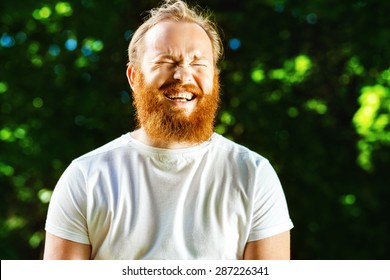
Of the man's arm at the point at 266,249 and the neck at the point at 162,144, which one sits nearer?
the man's arm at the point at 266,249

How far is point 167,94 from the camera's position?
1945mm

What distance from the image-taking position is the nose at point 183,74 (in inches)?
74.9

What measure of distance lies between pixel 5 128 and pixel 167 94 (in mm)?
2485

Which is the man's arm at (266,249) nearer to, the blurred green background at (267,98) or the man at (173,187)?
the man at (173,187)

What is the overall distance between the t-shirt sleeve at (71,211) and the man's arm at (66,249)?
0.6 inches

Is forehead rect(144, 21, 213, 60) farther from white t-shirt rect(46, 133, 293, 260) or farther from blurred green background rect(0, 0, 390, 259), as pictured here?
blurred green background rect(0, 0, 390, 259)

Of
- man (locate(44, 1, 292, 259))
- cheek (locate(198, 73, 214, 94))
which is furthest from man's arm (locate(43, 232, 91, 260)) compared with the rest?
cheek (locate(198, 73, 214, 94))

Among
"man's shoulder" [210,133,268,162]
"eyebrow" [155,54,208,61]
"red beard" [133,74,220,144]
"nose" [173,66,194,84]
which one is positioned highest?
"eyebrow" [155,54,208,61]

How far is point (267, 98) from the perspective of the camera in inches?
157

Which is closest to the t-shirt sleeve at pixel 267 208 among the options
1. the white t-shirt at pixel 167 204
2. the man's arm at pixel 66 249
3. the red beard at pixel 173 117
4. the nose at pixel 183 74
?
the white t-shirt at pixel 167 204

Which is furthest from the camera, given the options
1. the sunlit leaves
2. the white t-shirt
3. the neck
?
the sunlit leaves

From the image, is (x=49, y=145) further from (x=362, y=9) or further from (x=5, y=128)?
(x=362, y=9)

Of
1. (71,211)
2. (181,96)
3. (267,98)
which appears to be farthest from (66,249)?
(267,98)

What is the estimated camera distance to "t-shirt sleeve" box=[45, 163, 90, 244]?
190 centimetres
